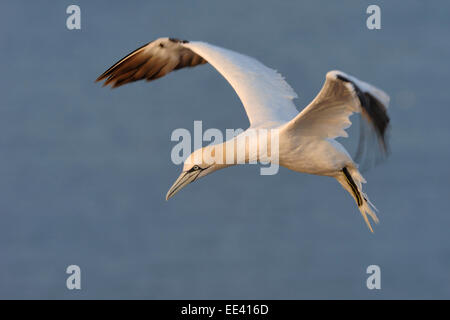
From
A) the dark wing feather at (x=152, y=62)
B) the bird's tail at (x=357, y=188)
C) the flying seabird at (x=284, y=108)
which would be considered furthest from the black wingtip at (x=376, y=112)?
the dark wing feather at (x=152, y=62)

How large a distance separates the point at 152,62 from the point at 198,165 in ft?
8.62

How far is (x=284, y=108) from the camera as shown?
45.1 feet

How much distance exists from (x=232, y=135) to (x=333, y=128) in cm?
140

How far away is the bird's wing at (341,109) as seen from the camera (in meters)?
10.4

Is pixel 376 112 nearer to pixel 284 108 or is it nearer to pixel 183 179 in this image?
pixel 284 108

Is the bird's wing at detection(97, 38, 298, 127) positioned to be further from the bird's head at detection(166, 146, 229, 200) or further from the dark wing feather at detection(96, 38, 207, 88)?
the bird's head at detection(166, 146, 229, 200)

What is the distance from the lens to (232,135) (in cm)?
1299

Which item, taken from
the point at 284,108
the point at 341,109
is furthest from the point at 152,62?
the point at 341,109

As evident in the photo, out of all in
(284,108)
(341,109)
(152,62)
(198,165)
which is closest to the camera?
(341,109)

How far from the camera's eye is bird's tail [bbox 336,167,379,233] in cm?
1305

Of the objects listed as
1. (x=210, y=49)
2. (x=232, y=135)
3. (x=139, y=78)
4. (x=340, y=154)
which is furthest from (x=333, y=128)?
(x=139, y=78)

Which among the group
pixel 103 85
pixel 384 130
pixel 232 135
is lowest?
pixel 384 130

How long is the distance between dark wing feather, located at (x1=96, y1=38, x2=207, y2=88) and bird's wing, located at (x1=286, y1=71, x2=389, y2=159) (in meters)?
3.37

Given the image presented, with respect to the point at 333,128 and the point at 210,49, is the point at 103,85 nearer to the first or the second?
the point at 210,49
